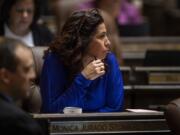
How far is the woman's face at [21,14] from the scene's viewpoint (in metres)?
6.27

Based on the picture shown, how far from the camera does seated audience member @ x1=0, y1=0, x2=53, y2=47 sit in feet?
20.6

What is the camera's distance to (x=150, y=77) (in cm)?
566

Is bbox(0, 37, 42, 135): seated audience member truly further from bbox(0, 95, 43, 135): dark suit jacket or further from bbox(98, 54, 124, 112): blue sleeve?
bbox(98, 54, 124, 112): blue sleeve

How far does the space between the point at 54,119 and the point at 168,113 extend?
2.06ft

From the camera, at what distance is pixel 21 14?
20.6ft

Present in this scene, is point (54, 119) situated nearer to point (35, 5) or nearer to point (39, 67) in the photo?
point (39, 67)

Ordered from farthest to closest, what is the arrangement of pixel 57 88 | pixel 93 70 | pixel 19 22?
pixel 19 22 < pixel 57 88 < pixel 93 70

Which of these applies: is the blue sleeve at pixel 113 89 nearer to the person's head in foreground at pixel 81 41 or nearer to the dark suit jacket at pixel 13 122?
the person's head in foreground at pixel 81 41

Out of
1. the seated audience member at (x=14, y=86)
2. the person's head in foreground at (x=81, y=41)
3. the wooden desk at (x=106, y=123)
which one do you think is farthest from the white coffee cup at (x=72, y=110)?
the seated audience member at (x=14, y=86)

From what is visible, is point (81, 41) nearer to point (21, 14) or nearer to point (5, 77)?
point (5, 77)

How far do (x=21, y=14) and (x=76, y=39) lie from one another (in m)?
1.65

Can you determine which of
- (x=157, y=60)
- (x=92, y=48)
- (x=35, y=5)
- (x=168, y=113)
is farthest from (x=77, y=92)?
(x=35, y=5)

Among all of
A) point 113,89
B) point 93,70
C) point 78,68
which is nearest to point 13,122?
point 93,70

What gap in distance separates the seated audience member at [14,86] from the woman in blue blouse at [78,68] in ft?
3.86
